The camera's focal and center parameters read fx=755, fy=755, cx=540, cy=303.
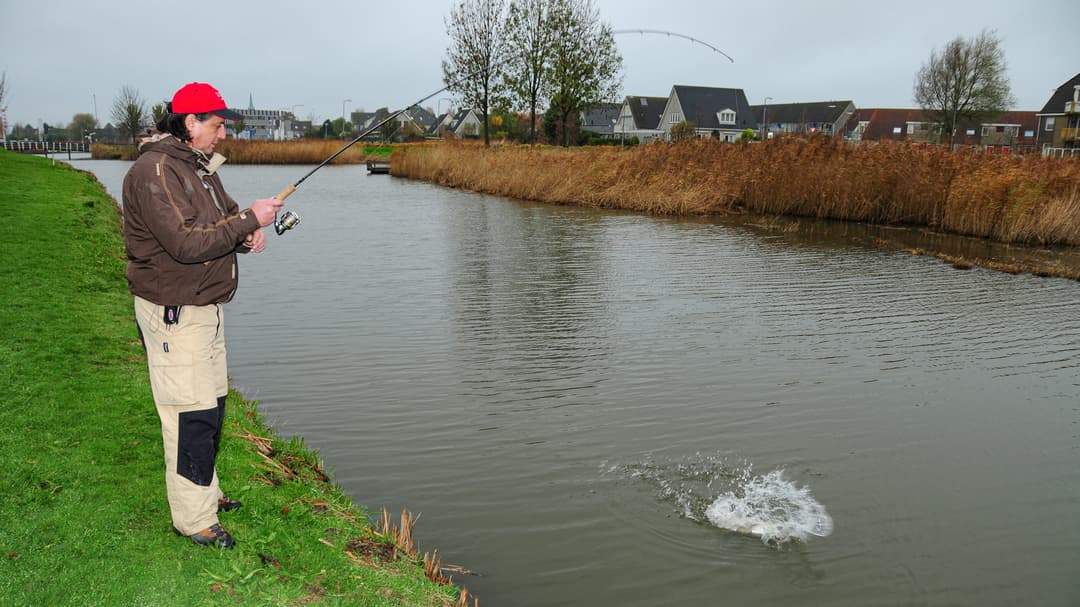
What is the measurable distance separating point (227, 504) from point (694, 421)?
379 centimetres

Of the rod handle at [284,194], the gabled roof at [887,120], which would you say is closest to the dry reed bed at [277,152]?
the rod handle at [284,194]

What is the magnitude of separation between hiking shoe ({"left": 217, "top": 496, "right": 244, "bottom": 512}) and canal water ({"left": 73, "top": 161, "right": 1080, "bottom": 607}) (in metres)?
1.04

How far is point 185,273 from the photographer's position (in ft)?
11.0

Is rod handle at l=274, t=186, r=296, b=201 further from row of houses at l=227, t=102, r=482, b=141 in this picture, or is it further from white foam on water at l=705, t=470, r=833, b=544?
row of houses at l=227, t=102, r=482, b=141

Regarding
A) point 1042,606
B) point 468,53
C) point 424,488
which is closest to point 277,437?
point 424,488

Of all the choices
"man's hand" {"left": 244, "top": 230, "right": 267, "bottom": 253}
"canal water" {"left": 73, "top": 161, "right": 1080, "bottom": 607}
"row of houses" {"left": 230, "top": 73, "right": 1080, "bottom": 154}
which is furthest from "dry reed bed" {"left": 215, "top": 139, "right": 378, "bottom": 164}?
"man's hand" {"left": 244, "top": 230, "right": 267, "bottom": 253}

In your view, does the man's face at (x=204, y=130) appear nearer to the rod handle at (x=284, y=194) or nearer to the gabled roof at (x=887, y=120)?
the rod handle at (x=284, y=194)

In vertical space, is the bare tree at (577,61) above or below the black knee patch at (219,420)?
above

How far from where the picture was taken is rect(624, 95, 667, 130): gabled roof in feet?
262

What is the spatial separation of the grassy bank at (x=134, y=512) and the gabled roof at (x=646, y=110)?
77.0 metres

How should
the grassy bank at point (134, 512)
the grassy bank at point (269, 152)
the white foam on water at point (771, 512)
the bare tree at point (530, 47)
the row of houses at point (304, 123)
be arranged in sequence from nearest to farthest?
the grassy bank at point (134, 512) < the white foam on water at point (771, 512) < the bare tree at point (530, 47) < the grassy bank at point (269, 152) < the row of houses at point (304, 123)

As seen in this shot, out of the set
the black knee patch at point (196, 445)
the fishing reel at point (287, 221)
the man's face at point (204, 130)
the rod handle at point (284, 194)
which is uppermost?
the man's face at point (204, 130)

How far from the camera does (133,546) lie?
3.44 metres

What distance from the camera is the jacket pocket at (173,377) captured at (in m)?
3.36
